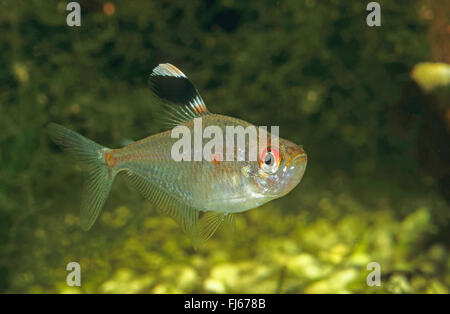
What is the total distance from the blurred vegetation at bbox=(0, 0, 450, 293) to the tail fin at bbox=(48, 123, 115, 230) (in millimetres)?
1362

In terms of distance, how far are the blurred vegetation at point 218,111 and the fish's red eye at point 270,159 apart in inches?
66.5

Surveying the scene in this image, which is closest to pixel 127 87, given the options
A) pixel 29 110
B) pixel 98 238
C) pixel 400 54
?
pixel 29 110

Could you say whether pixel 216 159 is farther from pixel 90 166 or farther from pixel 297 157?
pixel 90 166

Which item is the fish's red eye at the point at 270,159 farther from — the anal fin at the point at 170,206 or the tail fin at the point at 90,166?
the tail fin at the point at 90,166

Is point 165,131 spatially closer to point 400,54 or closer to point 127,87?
point 127,87

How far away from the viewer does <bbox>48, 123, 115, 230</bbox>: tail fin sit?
1.41 meters

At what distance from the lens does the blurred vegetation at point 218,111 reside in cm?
315

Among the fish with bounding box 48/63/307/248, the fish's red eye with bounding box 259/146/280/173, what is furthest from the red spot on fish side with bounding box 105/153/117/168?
the fish's red eye with bounding box 259/146/280/173

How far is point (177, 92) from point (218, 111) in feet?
6.02

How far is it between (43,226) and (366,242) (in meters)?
2.85

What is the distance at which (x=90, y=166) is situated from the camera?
1.46 m

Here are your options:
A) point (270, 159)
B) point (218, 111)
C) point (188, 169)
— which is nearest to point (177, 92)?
point (188, 169)

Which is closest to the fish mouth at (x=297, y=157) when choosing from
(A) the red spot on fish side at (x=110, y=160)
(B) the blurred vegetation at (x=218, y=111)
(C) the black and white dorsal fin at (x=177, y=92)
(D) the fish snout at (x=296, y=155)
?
(D) the fish snout at (x=296, y=155)

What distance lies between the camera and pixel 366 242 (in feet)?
11.3
